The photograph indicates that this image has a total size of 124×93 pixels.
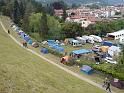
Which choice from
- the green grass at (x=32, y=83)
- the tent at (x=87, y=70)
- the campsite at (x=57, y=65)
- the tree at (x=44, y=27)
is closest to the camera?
the green grass at (x=32, y=83)

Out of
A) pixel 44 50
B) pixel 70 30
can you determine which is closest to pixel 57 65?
pixel 44 50

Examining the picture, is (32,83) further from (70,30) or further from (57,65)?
(70,30)

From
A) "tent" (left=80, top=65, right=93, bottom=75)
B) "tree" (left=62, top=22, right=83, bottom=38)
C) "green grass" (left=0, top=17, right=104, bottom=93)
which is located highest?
"green grass" (left=0, top=17, right=104, bottom=93)

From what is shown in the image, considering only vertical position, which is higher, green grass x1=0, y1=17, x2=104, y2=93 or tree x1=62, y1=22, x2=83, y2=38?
green grass x1=0, y1=17, x2=104, y2=93

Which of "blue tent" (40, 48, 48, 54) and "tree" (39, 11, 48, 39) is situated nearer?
"blue tent" (40, 48, 48, 54)

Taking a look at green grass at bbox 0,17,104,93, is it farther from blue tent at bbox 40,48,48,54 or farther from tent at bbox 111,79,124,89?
blue tent at bbox 40,48,48,54

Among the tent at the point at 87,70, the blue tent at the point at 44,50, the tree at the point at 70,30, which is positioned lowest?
the tree at the point at 70,30

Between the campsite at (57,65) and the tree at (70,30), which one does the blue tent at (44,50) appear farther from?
the tree at (70,30)

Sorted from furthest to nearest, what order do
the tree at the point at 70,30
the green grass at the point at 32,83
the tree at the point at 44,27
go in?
the tree at the point at 70,30 < the tree at the point at 44,27 < the green grass at the point at 32,83

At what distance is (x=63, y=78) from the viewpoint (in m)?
32.5

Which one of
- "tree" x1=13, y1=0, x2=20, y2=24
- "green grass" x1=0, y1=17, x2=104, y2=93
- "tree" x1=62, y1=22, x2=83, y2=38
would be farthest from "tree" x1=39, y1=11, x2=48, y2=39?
"green grass" x1=0, y1=17, x2=104, y2=93

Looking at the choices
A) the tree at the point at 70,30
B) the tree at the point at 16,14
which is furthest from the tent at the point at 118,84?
the tree at the point at 16,14

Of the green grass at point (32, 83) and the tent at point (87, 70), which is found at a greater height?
the green grass at point (32, 83)

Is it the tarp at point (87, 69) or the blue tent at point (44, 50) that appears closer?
the tarp at point (87, 69)
